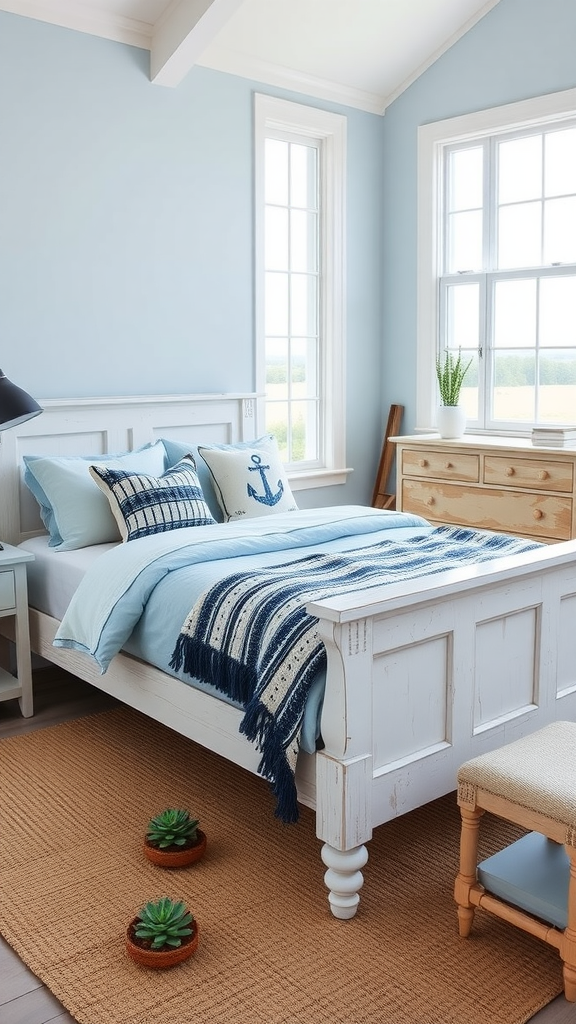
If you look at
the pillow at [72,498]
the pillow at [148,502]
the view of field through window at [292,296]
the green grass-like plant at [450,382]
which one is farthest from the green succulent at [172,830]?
the green grass-like plant at [450,382]

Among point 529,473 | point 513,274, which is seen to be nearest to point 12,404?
point 529,473

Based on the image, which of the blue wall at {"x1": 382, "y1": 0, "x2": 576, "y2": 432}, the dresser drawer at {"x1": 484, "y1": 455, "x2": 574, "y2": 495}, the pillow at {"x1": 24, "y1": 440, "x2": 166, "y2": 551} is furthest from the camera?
the blue wall at {"x1": 382, "y1": 0, "x2": 576, "y2": 432}

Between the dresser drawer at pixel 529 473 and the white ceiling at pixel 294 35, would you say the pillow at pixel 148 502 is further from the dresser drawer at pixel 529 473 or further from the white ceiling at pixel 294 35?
the white ceiling at pixel 294 35

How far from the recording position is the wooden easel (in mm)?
5180

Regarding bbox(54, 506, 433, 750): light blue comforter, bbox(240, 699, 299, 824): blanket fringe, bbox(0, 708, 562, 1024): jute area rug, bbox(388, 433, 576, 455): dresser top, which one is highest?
bbox(388, 433, 576, 455): dresser top

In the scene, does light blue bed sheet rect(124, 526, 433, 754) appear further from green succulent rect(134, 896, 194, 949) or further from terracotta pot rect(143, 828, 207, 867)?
green succulent rect(134, 896, 194, 949)

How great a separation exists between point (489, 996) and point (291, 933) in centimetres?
46

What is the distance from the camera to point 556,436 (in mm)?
4023

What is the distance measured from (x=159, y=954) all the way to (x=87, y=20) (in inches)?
136

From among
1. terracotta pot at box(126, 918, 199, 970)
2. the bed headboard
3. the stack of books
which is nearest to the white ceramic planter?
the stack of books

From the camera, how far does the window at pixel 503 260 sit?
445 cm

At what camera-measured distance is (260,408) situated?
15.2 ft

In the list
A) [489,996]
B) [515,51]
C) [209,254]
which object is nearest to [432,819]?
[489,996]

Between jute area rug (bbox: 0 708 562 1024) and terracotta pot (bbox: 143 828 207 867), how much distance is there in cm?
2
